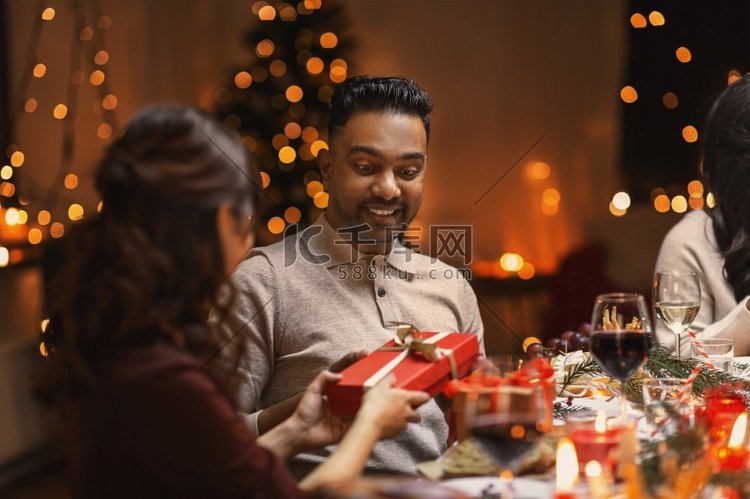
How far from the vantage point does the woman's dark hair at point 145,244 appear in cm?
118

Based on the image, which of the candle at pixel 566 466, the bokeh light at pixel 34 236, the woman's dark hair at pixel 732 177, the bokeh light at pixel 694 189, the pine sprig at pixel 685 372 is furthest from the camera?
the bokeh light at pixel 694 189

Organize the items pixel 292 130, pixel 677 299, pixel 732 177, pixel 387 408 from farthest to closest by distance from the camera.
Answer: pixel 292 130
pixel 732 177
pixel 677 299
pixel 387 408

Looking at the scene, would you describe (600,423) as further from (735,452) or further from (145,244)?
(145,244)

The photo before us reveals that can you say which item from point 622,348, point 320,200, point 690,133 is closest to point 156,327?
point 622,348

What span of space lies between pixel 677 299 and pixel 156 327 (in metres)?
1.25

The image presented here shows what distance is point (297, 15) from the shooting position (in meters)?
4.54

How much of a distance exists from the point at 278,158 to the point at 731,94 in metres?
2.48

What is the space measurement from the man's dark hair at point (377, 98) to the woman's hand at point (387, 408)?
0.80m

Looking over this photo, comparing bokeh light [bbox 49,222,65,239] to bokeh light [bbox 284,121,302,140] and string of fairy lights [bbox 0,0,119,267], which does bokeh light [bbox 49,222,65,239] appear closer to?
string of fairy lights [bbox 0,0,119,267]

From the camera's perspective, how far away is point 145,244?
118cm

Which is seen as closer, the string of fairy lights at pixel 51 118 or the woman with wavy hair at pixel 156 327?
the woman with wavy hair at pixel 156 327

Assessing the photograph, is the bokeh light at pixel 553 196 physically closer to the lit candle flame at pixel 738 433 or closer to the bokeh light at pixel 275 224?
the bokeh light at pixel 275 224

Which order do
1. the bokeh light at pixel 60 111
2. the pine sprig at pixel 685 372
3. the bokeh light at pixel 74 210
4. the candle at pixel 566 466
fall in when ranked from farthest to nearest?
the bokeh light at pixel 60 111 < the bokeh light at pixel 74 210 < the pine sprig at pixel 685 372 < the candle at pixel 566 466

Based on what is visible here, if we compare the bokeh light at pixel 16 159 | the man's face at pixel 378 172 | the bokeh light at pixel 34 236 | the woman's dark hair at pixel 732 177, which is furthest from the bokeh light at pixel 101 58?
the woman's dark hair at pixel 732 177
